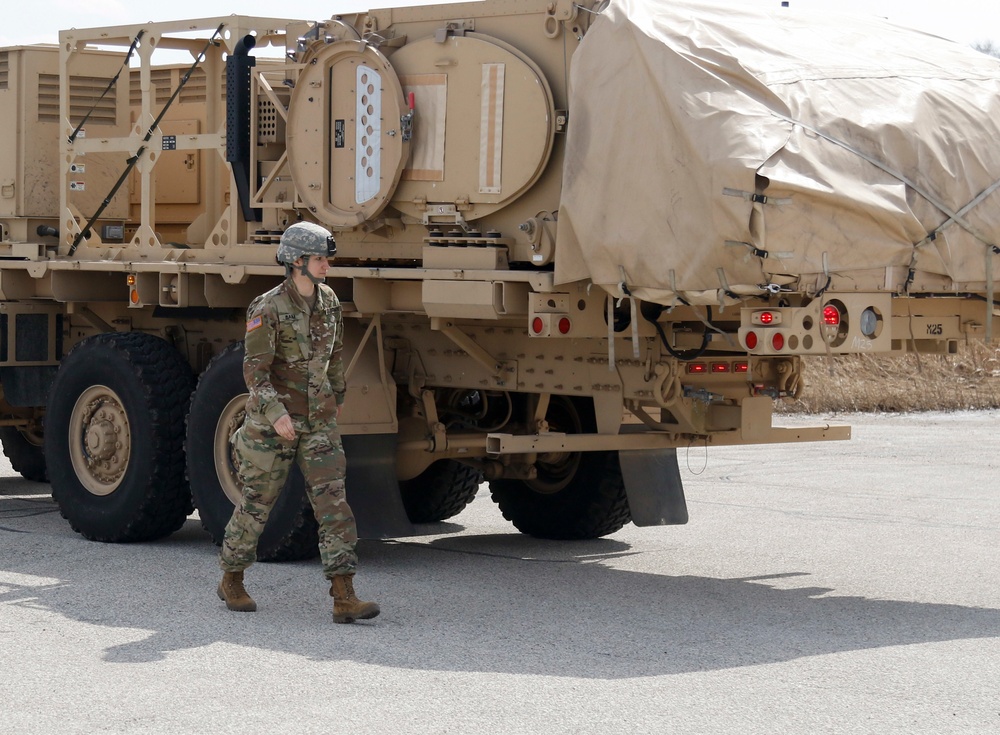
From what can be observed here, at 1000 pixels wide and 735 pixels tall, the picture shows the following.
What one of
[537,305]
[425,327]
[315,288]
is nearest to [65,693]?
[315,288]

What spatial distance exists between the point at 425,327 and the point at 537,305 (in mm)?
1492

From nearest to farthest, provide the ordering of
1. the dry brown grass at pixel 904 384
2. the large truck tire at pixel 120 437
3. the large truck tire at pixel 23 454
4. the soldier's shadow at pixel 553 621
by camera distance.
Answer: the soldier's shadow at pixel 553 621
the large truck tire at pixel 120 437
the large truck tire at pixel 23 454
the dry brown grass at pixel 904 384

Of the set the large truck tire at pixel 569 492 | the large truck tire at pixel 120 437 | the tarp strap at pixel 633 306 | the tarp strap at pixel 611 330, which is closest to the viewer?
the tarp strap at pixel 633 306

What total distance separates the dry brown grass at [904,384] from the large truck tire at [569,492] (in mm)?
9329

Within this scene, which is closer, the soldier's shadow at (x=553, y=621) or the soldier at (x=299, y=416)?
the soldier's shadow at (x=553, y=621)

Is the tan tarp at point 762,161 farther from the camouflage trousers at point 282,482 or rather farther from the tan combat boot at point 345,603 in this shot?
the tan combat boot at point 345,603

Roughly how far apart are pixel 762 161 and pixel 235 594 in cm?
320

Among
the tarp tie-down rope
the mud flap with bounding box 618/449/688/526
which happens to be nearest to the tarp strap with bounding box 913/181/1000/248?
the tarp tie-down rope

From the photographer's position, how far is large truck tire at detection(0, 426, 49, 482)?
1380 centimetres

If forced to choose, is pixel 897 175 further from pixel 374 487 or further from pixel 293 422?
pixel 374 487

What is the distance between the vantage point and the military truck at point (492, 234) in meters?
8.01

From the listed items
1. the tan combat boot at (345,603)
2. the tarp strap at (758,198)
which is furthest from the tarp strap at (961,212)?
the tan combat boot at (345,603)

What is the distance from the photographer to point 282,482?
8.31 m

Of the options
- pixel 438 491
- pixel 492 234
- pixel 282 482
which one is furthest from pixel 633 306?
pixel 438 491
